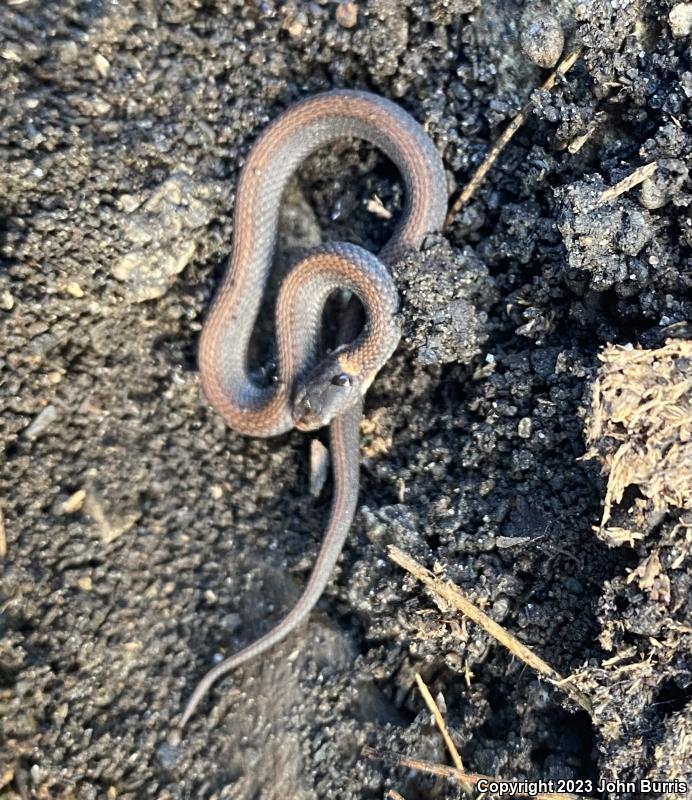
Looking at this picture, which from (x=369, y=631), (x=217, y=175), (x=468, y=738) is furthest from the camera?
(x=217, y=175)

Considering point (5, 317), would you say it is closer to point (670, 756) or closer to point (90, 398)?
point (90, 398)

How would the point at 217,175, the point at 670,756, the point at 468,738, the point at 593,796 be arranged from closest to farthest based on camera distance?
the point at 670,756, the point at 593,796, the point at 468,738, the point at 217,175

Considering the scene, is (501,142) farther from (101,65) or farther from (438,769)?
(438,769)

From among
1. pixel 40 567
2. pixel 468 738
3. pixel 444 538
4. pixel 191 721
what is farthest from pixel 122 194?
pixel 468 738

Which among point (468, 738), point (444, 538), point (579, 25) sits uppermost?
point (579, 25)

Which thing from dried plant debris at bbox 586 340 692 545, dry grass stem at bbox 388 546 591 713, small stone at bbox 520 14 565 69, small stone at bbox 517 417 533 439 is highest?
small stone at bbox 520 14 565 69

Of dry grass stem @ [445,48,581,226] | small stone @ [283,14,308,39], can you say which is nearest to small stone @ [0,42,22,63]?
small stone @ [283,14,308,39]

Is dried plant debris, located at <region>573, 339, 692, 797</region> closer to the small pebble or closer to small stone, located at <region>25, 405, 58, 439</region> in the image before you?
the small pebble
